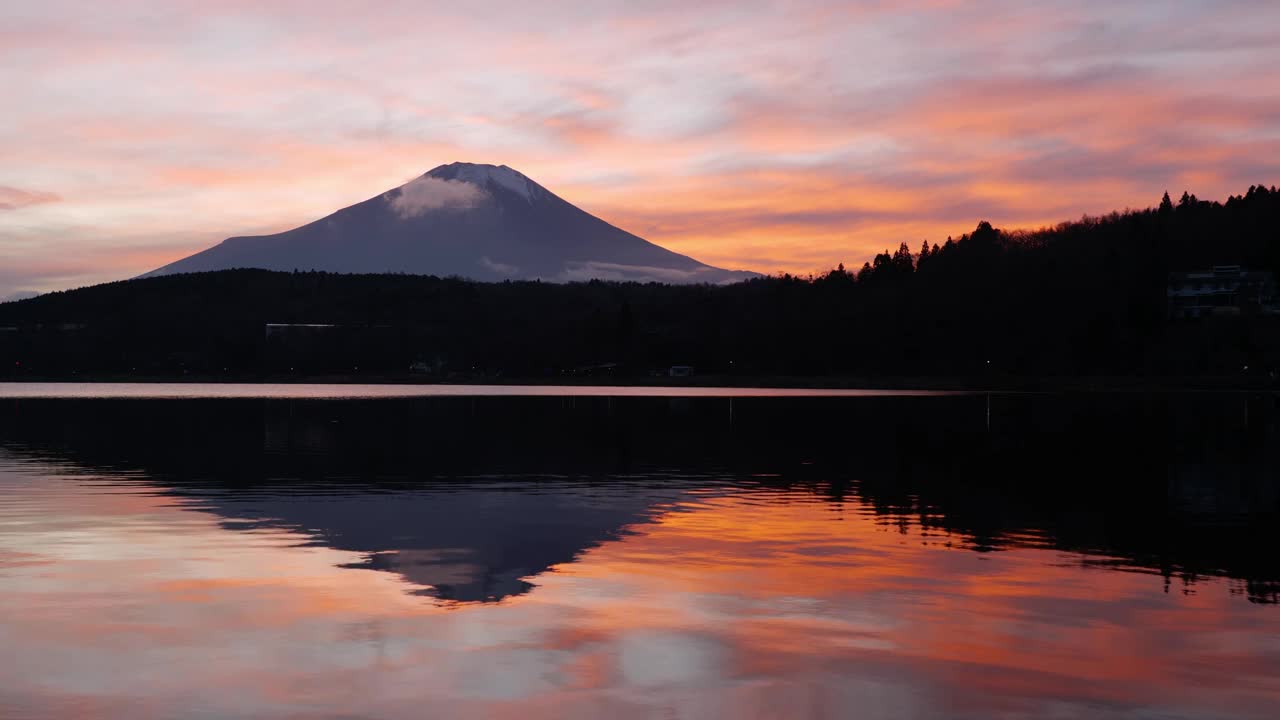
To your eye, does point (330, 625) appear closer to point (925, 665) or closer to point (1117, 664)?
point (925, 665)

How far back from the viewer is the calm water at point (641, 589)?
1457cm

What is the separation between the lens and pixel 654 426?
8162cm

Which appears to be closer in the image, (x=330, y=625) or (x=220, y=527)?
(x=330, y=625)

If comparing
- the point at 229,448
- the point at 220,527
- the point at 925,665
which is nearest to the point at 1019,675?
the point at 925,665

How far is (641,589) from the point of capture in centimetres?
2138

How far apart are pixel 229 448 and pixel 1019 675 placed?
49.7 meters

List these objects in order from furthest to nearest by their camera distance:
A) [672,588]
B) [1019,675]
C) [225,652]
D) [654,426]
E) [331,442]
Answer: [654,426], [331,442], [672,588], [225,652], [1019,675]

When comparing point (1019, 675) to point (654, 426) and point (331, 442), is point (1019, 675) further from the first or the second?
point (654, 426)

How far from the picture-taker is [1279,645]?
17.1 meters

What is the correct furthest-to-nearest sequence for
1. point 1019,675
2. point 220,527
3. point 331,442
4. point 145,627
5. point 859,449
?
1. point 331,442
2. point 859,449
3. point 220,527
4. point 145,627
5. point 1019,675

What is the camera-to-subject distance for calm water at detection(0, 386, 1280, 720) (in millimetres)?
14570

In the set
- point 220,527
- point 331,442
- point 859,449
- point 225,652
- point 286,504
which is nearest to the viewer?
point 225,652

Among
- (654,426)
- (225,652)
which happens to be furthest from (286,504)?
(654,426)

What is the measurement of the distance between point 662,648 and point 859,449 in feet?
138
